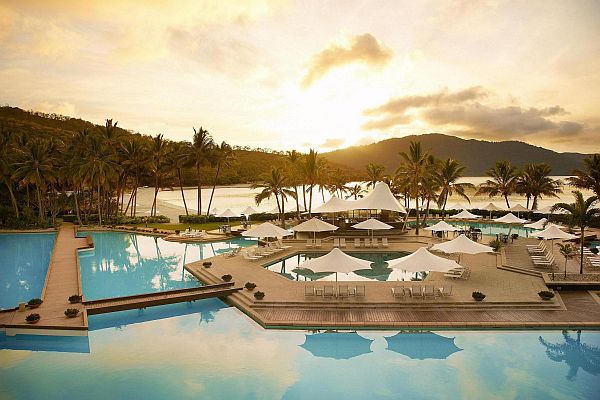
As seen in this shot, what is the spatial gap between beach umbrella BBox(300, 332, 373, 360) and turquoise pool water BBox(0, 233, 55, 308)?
13594 millimetres

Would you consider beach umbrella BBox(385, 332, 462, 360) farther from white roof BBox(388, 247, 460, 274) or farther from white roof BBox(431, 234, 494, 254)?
white roof BBox(431, 234, 494, 254)

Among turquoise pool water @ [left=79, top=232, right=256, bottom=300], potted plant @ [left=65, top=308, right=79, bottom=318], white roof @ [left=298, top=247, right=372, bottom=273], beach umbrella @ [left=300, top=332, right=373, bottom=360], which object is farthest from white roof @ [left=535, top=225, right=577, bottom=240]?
potted plant @ [left=65, top=308, right=79, bottom=318]

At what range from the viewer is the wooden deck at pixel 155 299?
54.5 feet

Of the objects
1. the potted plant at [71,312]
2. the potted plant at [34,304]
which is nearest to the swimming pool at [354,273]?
the potted plant at [71,312]

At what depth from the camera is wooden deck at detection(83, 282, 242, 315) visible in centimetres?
1662

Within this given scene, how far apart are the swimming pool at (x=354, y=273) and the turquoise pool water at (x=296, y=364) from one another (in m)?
6.90

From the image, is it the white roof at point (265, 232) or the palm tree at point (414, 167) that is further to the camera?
the palm tree at point (414, 167)

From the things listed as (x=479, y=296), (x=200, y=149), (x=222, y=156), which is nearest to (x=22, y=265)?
(x=200, y=149)

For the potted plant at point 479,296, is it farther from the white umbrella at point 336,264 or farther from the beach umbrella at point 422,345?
the white umbrella at point 336,264

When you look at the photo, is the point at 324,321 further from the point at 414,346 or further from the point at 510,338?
the point at 510,338

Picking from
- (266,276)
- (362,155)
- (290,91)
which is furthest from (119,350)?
(362,155)

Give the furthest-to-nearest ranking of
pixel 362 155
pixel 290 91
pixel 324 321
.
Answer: pixel 362 155, pixel 290 91, pixel 324 321

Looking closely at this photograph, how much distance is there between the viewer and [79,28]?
23000mm

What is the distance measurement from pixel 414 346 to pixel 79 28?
78.6 ft
